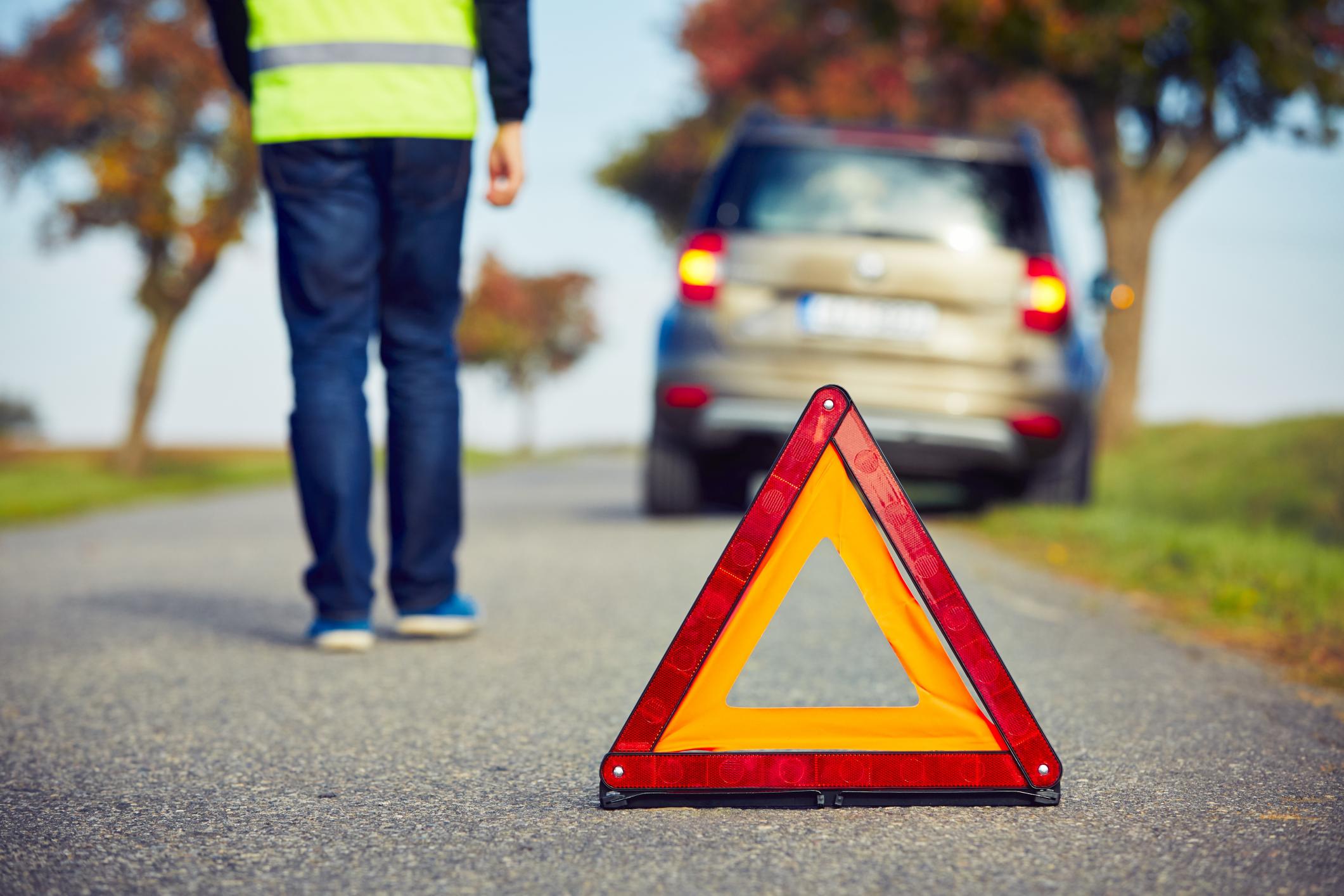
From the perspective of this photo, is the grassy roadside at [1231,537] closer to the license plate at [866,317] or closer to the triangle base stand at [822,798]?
the license plate at [866,317]

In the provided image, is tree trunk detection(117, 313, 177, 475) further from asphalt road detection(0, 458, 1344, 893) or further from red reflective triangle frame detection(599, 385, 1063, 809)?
red reflective triangle frame detection(599, 385, 1063, 809)

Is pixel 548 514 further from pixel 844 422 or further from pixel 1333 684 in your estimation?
pixel 844 422

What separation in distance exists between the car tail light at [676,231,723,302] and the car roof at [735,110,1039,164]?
0.54 meters

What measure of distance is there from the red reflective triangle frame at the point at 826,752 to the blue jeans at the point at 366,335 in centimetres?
157

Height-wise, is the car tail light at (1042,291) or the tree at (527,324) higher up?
the car tail light at (1042,291)

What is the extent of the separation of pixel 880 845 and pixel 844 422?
2.14ft

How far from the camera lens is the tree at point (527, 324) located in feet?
148

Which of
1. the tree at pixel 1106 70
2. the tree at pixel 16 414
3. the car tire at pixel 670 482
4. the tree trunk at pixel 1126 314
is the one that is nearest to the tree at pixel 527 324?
the tree at pixel 16 414

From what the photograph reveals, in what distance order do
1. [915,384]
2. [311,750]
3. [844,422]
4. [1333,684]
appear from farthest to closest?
[915,384] → [1333,684] → [311,750] → [844,422]

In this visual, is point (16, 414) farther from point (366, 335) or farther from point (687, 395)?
point (366, 335)

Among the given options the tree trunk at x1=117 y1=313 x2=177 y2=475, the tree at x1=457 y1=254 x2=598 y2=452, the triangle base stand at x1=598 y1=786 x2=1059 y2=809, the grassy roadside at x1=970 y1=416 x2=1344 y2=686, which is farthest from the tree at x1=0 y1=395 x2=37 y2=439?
the triangle base stand at x1=598 y1=786 x2=1059 y2=809

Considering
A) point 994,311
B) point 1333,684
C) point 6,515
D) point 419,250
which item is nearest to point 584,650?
point 419,250

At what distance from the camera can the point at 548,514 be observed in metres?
8.62

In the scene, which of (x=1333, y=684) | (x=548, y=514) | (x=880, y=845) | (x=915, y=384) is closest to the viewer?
(x=880, y=845)
